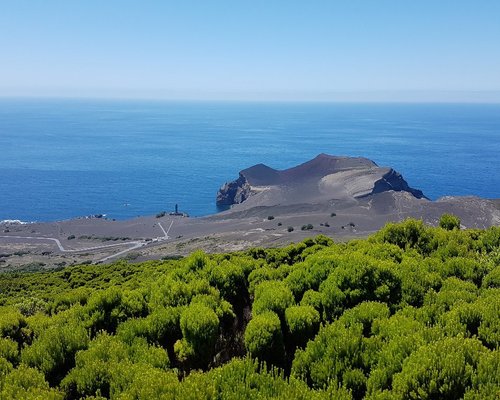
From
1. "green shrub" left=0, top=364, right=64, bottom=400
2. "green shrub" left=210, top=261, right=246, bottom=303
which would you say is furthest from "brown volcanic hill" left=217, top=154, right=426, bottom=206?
"green shrub" left=0, top=364, right=64, bottom=400

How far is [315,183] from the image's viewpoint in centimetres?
11350

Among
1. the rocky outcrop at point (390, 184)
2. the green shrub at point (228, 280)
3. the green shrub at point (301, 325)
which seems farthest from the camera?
the rocky outcrop at point (390, 184)

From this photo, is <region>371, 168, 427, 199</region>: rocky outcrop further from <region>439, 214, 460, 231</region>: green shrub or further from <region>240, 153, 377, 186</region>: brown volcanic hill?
<region>439, 214, 460, 231</region>: green shrub

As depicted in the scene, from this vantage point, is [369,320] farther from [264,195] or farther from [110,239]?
[264,195]

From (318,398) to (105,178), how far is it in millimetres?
144087

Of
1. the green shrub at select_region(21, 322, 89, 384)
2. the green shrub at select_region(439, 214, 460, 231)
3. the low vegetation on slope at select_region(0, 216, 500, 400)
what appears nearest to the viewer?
the low vegetation on slope at select_region(0, 216, 500, 400)

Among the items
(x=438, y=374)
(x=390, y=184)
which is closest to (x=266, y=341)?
Answer: (x=438, y=374)

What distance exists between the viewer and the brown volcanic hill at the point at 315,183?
10319 cm

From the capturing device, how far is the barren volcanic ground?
2598 inches

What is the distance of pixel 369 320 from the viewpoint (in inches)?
357

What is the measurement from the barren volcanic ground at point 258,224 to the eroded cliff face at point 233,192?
17.6ft

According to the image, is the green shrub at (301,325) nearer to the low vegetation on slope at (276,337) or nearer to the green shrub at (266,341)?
the low vegetation on slope at (276,337)

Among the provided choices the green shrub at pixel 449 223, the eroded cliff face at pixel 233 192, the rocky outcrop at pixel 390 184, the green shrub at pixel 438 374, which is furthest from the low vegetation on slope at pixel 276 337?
the eroded cliff face at pixel 233 192

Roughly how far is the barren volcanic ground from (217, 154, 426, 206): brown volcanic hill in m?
0.29
